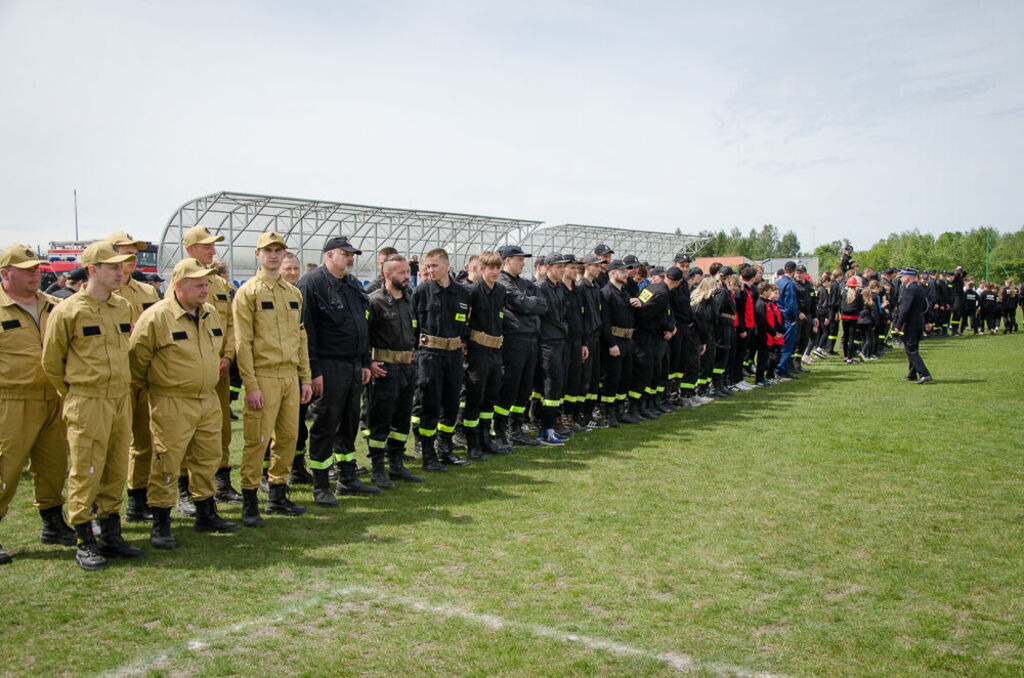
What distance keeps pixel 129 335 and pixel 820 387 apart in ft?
40.6

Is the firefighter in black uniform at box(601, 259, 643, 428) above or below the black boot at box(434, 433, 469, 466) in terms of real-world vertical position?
above

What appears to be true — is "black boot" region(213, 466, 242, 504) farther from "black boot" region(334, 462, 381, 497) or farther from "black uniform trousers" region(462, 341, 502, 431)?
"black uniform trousers" region(462, 341, 502, 431)

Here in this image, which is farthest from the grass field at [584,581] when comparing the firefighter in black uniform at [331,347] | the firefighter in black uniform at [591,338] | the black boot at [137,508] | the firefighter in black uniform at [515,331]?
the firefighter in black uniform at [591,338]

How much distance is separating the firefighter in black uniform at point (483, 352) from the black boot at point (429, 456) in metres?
0.60

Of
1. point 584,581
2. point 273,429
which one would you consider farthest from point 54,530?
point 584,581

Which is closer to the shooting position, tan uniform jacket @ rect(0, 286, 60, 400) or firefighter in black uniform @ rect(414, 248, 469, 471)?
tan uniform jacket @ rect(0, 286, 60, 400)

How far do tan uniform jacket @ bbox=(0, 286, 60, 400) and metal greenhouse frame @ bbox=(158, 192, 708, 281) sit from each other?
19.0 metres

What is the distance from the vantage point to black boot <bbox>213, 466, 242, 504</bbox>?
262 inches

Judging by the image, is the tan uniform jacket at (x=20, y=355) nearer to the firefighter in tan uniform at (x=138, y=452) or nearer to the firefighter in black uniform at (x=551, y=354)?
the firefighter in tan uniform at (x=138, y=452)

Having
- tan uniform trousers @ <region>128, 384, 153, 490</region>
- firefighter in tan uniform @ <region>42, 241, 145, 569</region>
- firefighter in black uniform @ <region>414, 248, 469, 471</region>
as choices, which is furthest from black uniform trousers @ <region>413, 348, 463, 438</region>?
firefighter in tan uniform @ <region>42, 241, 145, 569</region>

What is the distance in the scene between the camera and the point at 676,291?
1155 cm

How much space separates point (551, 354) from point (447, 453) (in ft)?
6.64

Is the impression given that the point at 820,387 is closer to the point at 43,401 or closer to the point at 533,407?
the point at 533,407

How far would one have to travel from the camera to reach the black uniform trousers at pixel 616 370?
410 inches
